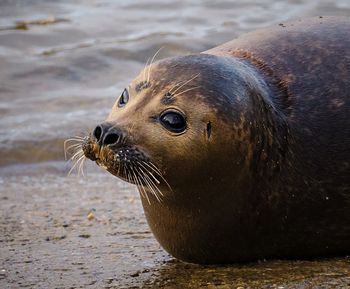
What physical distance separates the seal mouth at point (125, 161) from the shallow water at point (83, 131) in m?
0.56

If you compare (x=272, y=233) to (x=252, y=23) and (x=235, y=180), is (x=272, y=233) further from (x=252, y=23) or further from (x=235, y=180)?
(x=252, y=23)

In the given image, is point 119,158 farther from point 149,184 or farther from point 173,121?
point 173,121

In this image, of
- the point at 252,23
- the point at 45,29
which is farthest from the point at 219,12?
the point at 45,29

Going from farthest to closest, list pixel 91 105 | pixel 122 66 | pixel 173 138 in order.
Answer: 1. pixel 122 66
2. pixel 91 105
3. pixel 173 138

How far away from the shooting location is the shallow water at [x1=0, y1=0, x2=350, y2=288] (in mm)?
5133

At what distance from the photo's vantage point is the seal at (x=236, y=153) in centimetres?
491

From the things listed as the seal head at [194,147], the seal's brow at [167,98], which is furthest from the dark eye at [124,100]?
the seal's brow at [167,98]

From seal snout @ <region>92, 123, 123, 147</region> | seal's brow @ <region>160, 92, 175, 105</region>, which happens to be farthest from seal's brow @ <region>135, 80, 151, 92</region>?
seal snout @ <region>92, 123, 123, 147</region>

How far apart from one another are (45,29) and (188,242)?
25.8ft

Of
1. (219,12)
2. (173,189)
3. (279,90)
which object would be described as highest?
(219,12)

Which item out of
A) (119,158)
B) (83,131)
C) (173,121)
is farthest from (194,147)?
(83,131)

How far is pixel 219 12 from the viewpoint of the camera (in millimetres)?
13898

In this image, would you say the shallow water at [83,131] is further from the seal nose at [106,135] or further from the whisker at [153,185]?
the seal nose at [106,135]

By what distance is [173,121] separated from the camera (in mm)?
4930
